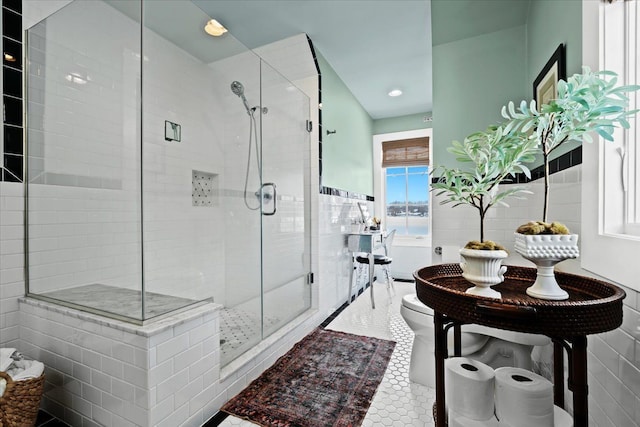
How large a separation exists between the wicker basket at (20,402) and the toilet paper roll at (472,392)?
1733mm

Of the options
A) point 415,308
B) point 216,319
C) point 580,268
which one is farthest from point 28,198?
point 580,268

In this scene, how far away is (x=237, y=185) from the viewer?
7.86ft

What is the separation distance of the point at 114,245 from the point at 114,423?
973 mm

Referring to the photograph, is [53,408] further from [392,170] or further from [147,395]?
[392,170]

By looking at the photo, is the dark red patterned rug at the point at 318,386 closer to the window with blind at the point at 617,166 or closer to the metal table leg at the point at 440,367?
the metal table leg at the point at 440,367

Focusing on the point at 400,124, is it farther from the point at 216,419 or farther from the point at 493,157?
the point at 216,419

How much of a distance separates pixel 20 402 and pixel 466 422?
1778 mm

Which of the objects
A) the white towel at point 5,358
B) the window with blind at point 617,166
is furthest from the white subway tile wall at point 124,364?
the window with blind at point 617,166

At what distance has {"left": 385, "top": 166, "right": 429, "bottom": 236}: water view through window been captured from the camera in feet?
13.8

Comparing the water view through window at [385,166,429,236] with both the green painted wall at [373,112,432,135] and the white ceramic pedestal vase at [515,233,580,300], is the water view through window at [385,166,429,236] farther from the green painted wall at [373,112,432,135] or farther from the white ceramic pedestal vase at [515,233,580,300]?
the white ceramic pedestal vase at [515,233,580,300]

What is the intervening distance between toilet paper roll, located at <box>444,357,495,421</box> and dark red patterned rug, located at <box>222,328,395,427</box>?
0.55m

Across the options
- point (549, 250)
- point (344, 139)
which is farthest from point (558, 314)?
point (344, 139)

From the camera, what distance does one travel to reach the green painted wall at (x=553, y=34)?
1.28m

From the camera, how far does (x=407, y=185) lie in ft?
14.1
